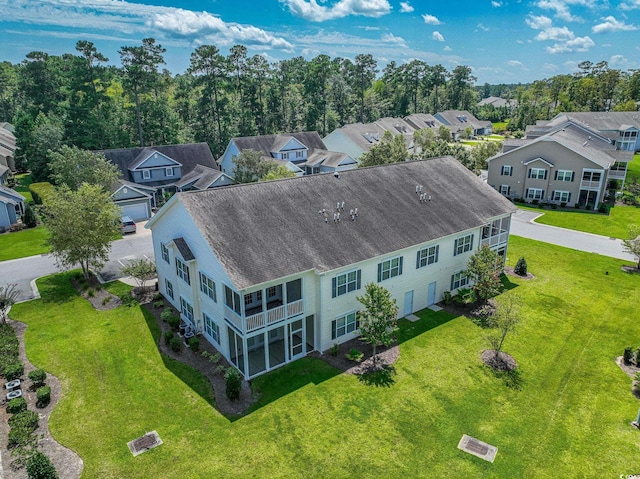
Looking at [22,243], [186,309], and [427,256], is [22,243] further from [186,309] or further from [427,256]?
[427,256]

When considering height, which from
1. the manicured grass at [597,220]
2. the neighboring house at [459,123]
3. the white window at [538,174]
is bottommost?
the manicured grass at [597,220]

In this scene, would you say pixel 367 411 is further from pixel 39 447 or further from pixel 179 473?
pixel 39 447

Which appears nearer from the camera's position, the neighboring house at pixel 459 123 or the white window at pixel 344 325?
the white window at pixel 344 325

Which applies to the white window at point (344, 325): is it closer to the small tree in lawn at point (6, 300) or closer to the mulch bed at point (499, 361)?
the mulch bed at point (499, 361)

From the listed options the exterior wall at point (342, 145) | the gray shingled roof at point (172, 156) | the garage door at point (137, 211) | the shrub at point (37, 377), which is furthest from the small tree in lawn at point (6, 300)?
the exterior wall at point (342, 145)

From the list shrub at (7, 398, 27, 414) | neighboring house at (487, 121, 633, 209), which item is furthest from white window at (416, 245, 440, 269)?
neighboring house at (487, 121, 633, 209)

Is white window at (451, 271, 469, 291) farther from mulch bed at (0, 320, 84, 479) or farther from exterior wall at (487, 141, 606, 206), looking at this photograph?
exterior wall at (487, 141, 606, 206)

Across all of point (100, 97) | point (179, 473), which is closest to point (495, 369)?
point (179, 473)
